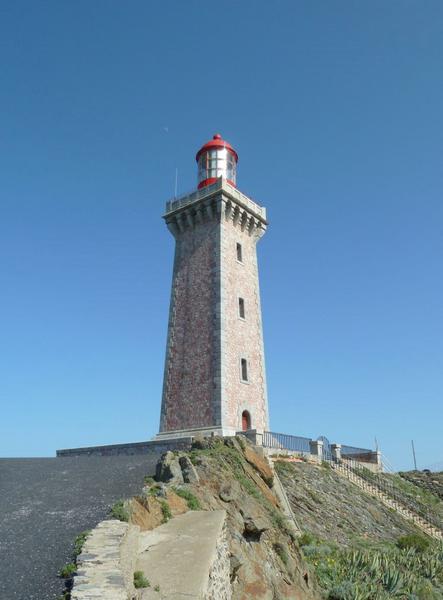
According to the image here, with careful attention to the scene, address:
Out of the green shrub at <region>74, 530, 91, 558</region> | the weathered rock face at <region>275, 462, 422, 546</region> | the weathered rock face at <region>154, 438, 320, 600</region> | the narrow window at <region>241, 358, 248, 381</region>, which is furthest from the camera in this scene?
the narrow window at <region>241, 358, 248, 381</region>

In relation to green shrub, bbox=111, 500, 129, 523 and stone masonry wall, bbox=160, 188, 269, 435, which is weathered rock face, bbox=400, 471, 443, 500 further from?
green shrub, bbox=111, 500, 129, 523

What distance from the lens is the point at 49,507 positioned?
34.9ft

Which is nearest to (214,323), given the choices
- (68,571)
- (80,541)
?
(80,541)

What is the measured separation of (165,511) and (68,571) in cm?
337

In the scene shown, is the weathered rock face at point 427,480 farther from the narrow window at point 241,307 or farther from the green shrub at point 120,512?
the green shrub at point 120,512

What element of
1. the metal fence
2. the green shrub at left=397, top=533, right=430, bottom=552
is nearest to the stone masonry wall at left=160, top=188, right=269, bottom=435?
the metal fence

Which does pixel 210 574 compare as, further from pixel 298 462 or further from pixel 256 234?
pixel 256 234

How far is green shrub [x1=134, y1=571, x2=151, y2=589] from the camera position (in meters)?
6.54

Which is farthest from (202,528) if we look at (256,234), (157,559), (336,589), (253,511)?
(256,234)

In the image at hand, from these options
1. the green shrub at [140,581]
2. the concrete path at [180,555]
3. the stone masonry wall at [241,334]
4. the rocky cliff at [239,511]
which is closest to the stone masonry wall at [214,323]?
the stone masonry wall at [241,334]

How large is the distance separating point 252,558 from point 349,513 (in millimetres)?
9139

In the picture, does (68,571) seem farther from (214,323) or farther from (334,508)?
(214,323)

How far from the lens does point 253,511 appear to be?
1312 cm

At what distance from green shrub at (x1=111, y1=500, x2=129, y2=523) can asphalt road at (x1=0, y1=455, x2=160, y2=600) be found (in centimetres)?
29
